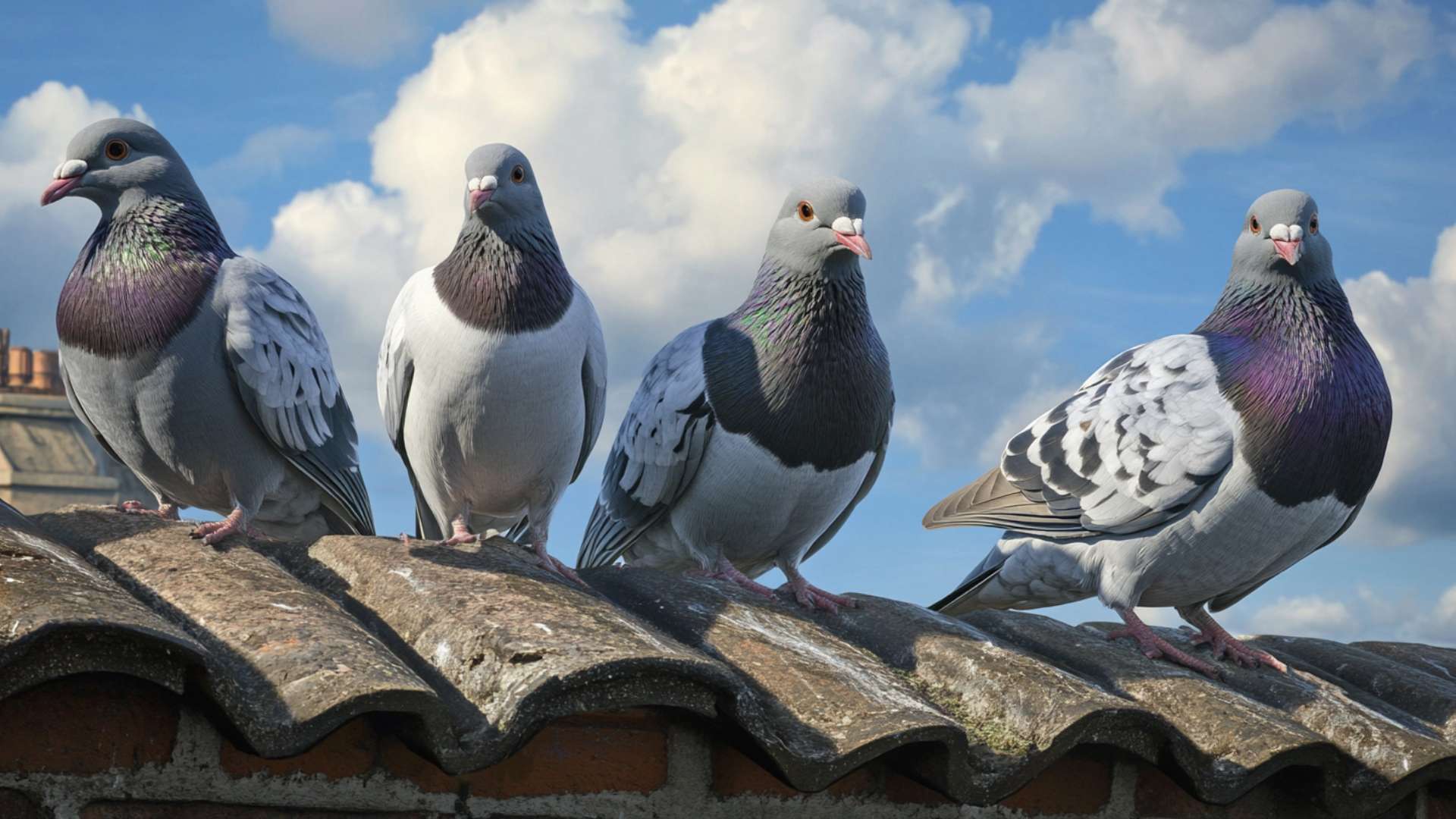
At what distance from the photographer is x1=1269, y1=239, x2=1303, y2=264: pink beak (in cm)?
589

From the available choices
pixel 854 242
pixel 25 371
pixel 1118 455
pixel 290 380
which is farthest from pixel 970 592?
pixel 25 371

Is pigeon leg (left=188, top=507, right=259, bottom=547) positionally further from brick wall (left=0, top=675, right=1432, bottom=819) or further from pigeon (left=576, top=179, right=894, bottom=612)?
pigeon (left=576, top=179, right=894, bottom=612)

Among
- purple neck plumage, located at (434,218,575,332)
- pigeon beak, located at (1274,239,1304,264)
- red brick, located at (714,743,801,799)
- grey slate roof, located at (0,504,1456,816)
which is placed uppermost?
pigeon beak, located at (1274,239,1304,264)

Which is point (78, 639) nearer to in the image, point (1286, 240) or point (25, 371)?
point (1286, 240)

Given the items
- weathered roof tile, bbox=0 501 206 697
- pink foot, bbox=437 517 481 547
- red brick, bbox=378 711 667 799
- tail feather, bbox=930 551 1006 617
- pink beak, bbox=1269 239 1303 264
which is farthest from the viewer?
tail feather, bbox=930 551 1006 617

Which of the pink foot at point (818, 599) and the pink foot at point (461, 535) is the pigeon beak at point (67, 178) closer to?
the pink foot at point (461, 535)

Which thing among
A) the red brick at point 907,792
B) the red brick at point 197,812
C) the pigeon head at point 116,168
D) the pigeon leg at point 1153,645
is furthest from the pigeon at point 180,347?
the pigeon leg at point 1153,645

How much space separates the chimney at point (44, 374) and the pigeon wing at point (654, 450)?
34.9m

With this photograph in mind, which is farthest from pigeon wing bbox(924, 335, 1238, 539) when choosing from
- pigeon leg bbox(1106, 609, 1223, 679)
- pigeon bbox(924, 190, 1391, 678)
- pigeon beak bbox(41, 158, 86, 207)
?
pigeon beak bbox(41, 158, 86, 207)

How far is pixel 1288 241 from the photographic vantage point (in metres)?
5.96

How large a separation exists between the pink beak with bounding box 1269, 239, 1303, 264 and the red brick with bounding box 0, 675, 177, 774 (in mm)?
4322

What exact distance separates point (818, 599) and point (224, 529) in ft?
6.42

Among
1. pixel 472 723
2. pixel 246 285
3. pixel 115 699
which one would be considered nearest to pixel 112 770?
pixel 115 699

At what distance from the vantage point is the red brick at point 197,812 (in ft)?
10.9
